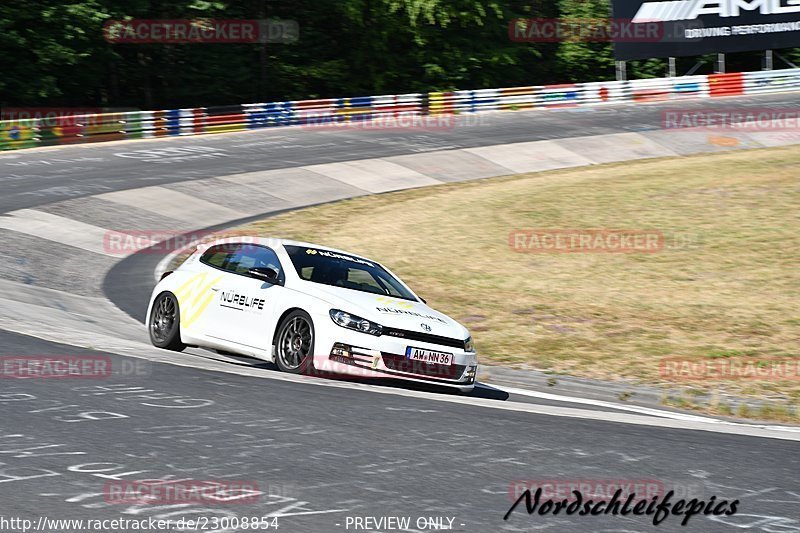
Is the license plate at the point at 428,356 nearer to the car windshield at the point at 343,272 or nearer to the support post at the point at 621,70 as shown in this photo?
the car windshield at the point at 343,272

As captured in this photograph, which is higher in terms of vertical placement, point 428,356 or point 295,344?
point 295,344

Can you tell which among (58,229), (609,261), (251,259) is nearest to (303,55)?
(58,229)

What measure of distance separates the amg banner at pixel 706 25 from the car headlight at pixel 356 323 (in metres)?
40.9

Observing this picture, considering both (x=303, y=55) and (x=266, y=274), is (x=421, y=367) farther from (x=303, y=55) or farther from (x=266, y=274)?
(x=303, y=55)

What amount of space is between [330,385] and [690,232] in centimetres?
1449

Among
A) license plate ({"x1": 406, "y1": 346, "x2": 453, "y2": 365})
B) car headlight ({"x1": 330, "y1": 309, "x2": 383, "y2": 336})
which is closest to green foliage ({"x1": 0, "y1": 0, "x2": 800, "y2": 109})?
car headlight ({"x1": 330, "y1": 309, "x2": 383, "y2": 336})

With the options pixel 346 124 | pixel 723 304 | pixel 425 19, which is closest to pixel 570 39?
pixel 425 19

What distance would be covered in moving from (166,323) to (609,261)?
33.9ft

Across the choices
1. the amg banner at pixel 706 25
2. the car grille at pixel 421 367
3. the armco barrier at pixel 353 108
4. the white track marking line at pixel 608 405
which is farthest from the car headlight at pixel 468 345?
the amg banner at pixel 706 25

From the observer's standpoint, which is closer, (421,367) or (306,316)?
(421,367)

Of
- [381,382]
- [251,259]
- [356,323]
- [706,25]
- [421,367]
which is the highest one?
[706,25]

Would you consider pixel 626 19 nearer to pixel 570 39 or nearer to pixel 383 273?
pixel 570 39

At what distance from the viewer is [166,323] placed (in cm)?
1202

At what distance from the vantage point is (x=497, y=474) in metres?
6.55
